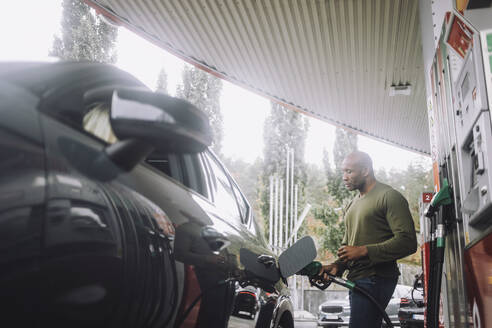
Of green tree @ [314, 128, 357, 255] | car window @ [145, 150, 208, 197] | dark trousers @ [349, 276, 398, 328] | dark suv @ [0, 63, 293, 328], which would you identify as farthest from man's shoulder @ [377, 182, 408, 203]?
green tree @ [314, 128, 357, 255]

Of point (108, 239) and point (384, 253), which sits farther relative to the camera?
point (384, 253)

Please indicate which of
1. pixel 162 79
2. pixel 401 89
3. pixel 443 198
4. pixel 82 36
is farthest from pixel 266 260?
pixel 162 79

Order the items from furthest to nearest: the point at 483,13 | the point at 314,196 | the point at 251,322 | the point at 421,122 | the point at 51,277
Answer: the point at 314,196
the point at 421,122
the point at 483,13
the point at 251,322
the point at 51,277

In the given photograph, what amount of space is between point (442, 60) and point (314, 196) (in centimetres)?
4045

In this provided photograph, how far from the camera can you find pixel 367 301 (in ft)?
10.5

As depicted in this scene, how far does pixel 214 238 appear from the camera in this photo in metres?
1.70

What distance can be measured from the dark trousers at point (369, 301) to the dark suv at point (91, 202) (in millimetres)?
2016

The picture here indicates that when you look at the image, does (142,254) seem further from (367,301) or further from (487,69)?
(367,301)

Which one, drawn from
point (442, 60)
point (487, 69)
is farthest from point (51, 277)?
point (442, 60)

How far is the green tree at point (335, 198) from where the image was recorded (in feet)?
89.9

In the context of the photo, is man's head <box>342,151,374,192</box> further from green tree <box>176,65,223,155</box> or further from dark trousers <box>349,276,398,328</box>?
green tree <box>176,65,223,155</box>

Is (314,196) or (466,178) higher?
(314,196)

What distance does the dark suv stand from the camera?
92cm

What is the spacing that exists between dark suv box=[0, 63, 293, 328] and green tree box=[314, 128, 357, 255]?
760 inches
